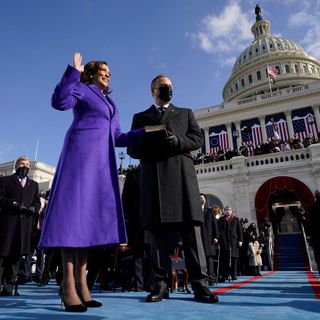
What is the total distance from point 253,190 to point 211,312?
19.0 metres

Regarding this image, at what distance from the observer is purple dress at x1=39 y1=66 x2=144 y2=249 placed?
254 cm

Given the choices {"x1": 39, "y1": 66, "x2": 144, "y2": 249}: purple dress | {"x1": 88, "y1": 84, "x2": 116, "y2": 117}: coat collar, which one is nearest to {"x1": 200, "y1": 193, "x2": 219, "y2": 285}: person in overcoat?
{"x1": 88, "y1": 84, "x2": 116, "y2": 117}: coat collar

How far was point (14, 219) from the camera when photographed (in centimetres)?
502

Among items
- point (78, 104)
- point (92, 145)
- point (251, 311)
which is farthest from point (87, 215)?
point (251, 311)

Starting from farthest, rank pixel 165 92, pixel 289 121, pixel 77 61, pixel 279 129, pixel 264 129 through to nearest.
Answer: pixel 264 129, pixel 289 121, pixel 279 129, pixel 165 92, pixel 77 61

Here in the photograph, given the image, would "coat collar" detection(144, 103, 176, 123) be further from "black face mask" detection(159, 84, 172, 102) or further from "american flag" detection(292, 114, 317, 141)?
"american flag" detection(292, 114, 317, 141)

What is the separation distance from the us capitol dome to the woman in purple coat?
209 feet

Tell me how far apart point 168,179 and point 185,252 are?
82 cm

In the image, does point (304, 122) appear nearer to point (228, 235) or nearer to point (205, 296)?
point (228, 235)

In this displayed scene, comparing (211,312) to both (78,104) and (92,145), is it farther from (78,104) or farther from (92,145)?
(78,104)

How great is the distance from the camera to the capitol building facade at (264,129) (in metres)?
19.8

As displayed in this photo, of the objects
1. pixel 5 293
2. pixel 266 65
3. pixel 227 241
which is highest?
pixel 266 65

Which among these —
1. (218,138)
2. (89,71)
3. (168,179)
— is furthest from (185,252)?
(218,138)

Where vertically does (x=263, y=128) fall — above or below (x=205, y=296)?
above
